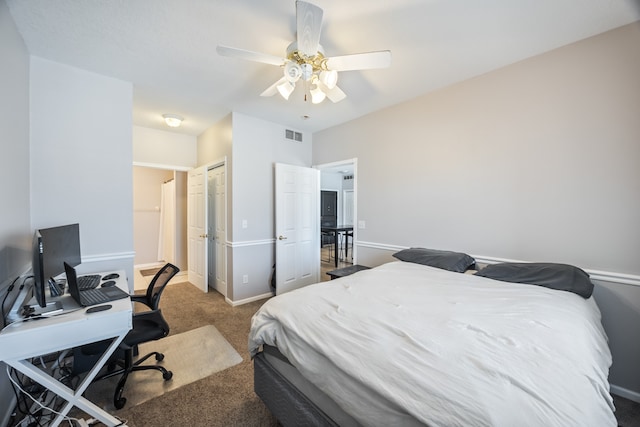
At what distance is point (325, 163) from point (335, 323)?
3.17m

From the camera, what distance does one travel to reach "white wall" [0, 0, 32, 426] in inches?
61.4

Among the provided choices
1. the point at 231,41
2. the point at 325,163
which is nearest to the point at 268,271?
the point at 325,163

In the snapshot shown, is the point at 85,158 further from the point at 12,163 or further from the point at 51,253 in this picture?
the point at 51,253

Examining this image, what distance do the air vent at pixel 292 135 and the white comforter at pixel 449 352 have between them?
2.92 meters

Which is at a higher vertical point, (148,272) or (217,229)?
(217,229)

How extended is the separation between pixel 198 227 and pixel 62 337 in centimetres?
294

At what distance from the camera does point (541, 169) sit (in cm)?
213

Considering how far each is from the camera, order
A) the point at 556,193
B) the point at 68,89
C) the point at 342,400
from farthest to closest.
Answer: the point at 68,89 < the point at 556,193 < the point at 342,400

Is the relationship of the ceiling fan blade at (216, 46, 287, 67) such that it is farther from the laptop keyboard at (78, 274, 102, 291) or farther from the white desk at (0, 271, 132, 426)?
the laptop keyboard at (78, 274, 102, 291)

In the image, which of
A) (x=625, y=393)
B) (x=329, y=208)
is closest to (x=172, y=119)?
(x=625, y=393)

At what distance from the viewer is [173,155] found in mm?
4176

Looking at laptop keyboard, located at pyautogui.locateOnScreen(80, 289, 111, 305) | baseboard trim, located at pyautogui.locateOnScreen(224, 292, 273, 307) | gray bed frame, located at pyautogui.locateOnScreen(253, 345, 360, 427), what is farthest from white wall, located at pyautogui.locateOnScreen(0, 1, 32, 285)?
baseboard trim, located at pyautogui.locateOnScreen(224, 292, 273, 307)

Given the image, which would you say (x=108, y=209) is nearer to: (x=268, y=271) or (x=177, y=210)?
(x=268, y=271)

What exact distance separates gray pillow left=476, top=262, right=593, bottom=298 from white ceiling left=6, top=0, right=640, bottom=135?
5.96 ft
